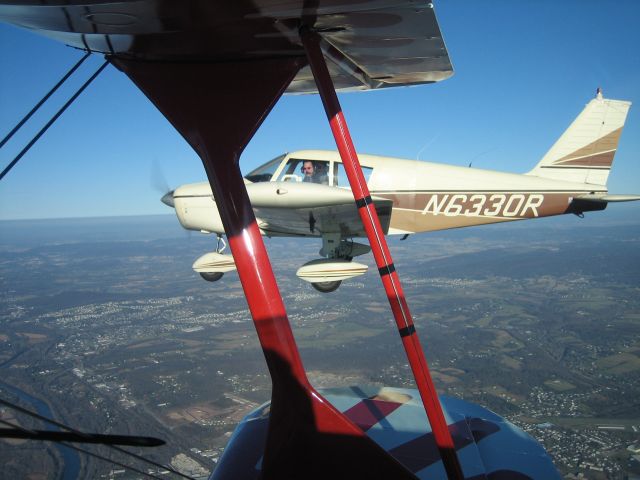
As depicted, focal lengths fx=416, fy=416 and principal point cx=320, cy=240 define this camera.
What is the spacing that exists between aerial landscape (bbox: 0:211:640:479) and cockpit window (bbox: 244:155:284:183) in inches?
176

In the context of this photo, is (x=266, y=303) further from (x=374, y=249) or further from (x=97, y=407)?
(x=97, y=407)

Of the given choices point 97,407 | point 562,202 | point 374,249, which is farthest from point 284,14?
point 97,407

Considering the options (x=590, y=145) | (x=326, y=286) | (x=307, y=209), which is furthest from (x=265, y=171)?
(x=590, y=145)

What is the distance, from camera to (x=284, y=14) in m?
1.90

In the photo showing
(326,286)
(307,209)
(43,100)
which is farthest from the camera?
(326,286)

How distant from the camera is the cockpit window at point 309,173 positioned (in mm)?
6773

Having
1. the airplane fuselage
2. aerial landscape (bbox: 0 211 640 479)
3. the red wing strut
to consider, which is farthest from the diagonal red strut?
the airplane fuselage

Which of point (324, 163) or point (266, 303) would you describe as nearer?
point (266, 303)

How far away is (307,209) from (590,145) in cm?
515

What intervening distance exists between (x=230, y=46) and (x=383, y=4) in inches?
33.1

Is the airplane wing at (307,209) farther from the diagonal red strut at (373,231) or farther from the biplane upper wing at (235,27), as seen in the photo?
the diagonal red strut at (373,231)

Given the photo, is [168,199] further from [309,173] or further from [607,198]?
[607,198]

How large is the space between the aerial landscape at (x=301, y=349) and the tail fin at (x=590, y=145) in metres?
8.22

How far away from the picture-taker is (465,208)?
271 inches
